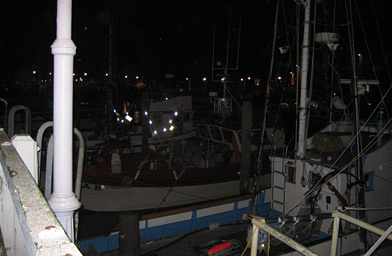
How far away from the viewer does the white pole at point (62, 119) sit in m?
2.69

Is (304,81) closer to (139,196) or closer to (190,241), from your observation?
(190,241)

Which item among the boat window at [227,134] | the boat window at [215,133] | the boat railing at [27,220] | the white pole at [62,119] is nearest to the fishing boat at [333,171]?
→ the boat window at [227,134]

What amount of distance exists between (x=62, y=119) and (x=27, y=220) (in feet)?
3.95

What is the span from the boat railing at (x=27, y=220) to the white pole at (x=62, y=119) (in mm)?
296

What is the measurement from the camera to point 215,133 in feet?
54.0

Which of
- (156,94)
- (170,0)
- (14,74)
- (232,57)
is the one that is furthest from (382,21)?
(14,74)

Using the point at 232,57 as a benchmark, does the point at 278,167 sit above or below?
below

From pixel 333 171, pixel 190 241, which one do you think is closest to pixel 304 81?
pixel 333 171

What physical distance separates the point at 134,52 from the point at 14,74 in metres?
25.4

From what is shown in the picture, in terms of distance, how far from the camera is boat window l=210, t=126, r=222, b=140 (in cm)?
1630

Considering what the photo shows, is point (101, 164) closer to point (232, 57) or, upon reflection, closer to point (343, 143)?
Result: point (343, 143)

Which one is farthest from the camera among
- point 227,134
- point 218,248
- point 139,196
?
point 227,134

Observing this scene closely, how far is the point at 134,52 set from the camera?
58.0m

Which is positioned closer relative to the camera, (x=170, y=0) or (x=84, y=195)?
(x=84, y=195)
